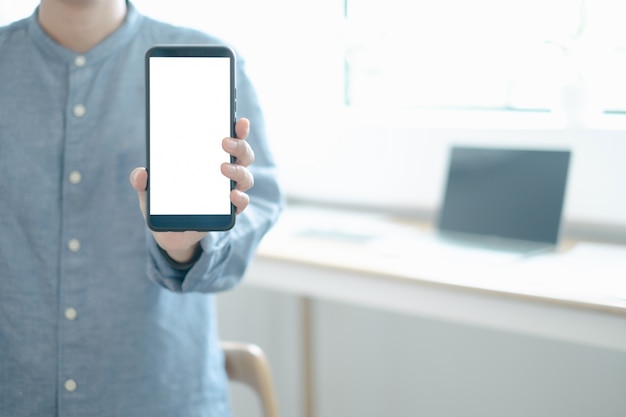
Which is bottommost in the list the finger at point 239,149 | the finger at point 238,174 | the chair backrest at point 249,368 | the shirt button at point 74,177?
the chair backrest at point 249,368

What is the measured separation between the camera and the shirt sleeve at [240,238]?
0.81 metres

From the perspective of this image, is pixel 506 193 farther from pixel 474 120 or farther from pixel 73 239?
pixel 73 239

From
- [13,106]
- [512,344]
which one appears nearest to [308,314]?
[512,344]

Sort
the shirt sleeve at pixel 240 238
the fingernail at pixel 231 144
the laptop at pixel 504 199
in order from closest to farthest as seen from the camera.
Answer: the fingernail at pixel 231 144 < the shirt sleeve at pixel 240 238 < the laptop at pixel 504 199

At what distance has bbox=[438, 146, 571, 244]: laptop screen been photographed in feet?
4.46

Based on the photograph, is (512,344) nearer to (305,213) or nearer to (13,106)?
(305,213)

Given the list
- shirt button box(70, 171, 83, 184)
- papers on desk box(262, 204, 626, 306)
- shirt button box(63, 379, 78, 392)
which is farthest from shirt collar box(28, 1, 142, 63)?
papers on desk box(262, 204, 626, 306)

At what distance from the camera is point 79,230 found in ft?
2.82

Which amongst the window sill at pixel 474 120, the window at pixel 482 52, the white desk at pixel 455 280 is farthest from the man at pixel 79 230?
the window at pixel 482 52

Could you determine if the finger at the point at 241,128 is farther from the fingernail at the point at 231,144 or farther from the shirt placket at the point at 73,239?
the shirt placket at the point at 73,239

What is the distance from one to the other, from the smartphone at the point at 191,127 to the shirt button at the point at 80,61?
14cm

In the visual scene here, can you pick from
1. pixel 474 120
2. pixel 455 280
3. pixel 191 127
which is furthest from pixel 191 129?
pixel 474 120

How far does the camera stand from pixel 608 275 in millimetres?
1173

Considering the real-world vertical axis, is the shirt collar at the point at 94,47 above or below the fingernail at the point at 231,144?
above
